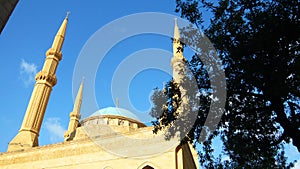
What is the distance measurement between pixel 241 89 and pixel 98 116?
56.6 feet

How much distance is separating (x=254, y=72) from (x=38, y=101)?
16.2 meters

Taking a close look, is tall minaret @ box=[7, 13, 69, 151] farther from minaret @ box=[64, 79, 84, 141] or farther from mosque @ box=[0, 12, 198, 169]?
minaret @ box=[64, 79, 84, 141]

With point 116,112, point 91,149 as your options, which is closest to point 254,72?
point 91,149

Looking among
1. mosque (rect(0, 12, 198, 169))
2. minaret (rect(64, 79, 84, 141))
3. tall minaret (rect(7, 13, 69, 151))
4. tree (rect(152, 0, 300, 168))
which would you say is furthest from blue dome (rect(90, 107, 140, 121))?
tree (rect(152, 0, 300, 168))

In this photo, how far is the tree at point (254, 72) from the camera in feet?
20.6

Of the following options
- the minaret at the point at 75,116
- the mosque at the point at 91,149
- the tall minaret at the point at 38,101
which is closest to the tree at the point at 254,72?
the mosque at the point at 91,149

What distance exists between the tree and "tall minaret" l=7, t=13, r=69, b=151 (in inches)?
512

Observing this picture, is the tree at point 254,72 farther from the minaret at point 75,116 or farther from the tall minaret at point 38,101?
the minaret at point 75,116

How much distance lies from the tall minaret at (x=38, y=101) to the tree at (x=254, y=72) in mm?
12992

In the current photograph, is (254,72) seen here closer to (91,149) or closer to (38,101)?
(91,149)

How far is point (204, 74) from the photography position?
25.0 feet

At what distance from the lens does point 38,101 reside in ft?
62.4

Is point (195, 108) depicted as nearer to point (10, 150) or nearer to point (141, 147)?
point (141, 147)

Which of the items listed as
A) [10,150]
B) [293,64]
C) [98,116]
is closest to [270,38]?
[293,64]
